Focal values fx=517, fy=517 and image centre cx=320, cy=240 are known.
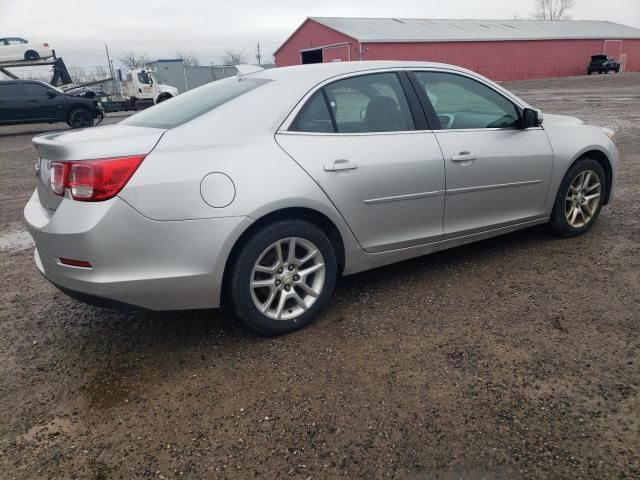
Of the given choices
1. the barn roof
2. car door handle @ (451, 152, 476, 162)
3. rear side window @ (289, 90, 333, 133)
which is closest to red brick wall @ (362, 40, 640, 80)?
the barn roof

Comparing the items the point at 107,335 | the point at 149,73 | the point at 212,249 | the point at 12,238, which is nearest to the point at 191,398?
the point at 212,249

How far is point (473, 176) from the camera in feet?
12.2

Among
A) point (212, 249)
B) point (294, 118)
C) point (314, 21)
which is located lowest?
point (212, 249)

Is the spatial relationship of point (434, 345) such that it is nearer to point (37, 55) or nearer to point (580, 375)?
point (580, 375)

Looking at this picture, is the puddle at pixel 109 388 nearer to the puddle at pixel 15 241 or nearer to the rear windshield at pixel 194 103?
the rear windshield at pixel 194 103

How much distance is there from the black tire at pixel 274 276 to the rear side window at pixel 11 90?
54.3 feet

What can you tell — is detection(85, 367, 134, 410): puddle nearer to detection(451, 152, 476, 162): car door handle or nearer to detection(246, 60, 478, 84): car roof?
detection(246, 60, 478, 84): car roof

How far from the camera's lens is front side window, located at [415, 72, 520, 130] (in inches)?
147

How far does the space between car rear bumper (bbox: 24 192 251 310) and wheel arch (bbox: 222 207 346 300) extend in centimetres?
8

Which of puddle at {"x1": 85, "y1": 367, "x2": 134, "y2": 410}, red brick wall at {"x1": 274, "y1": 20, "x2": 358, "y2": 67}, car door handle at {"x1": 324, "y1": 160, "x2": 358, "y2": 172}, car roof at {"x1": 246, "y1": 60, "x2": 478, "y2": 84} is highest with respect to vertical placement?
red brick wall at {"x1": 274, "y1": 20, "x2": 358, "y2": 67}

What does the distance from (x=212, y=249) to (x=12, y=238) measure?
375cm

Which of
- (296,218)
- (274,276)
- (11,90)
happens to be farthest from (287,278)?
(11,90)

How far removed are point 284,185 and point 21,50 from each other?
22.5m

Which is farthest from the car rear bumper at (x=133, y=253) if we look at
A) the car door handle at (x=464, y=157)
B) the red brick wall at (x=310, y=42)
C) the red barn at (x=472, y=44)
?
the red brick wall at (x=310, y=42)
